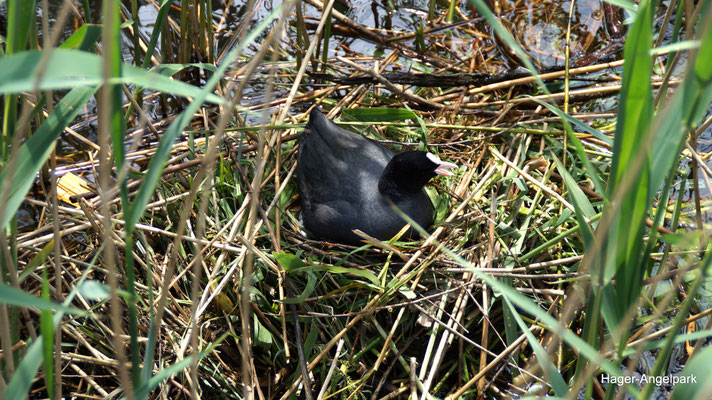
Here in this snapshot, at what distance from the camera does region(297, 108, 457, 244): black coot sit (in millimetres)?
2500

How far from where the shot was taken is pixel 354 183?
8.66 feet

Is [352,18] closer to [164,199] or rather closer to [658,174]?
[164,199]

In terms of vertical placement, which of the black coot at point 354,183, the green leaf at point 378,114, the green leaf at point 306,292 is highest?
the green leaf at point 378,114

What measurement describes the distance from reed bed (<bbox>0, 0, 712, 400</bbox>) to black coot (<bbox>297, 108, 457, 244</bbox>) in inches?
3.9

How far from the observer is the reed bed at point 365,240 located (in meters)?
1.17

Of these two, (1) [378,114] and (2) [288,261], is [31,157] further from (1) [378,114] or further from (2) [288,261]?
(1) [378,114]

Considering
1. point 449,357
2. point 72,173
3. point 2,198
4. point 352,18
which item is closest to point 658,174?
point 2,198

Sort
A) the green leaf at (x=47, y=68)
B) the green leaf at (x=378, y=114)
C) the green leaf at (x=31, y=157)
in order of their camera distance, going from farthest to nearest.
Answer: the green leaf at (x=378, y=114) < the green leaf at (x=31, y=157) < the green leaf at (x=47, y=68)

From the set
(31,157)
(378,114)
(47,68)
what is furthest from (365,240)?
(47,68)

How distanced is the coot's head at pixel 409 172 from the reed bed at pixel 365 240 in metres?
0.18

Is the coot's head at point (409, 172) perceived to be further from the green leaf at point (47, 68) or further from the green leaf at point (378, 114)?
the green leaf at point (47, 68)

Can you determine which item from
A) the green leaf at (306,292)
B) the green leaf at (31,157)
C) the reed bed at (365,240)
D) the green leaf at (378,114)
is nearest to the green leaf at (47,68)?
the reed bed at (365,240)

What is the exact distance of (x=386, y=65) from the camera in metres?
3.28

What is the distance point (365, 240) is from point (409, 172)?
33cm
